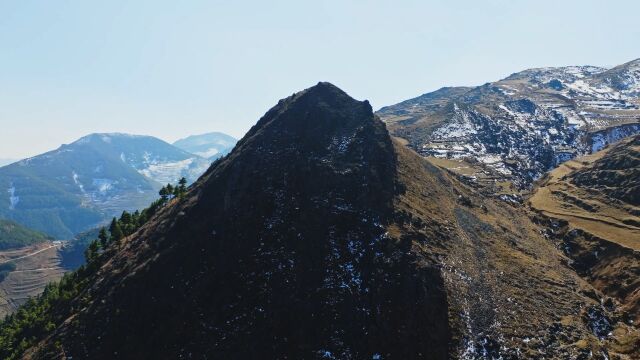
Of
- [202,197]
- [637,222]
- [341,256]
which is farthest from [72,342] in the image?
[637,222]

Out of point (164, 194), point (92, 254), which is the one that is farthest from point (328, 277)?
point (164, 194)

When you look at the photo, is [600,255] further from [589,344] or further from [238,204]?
[238,204]

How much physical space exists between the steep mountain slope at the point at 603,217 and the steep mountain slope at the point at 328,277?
6.54m

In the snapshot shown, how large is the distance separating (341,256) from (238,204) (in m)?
26.4

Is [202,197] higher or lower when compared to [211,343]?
higher

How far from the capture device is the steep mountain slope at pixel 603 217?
95312mm

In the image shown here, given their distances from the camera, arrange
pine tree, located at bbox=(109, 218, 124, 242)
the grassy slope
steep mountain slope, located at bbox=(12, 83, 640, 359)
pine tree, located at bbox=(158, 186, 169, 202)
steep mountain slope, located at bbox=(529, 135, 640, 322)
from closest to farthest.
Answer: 1. steep mountain slope, located at bbox=(12, 83, 640, 359)
2. steep mountain slope, located at bbox=(529, 135, 640, 322)
3. the grassy slope
4. pine tree, located at bbox=(109, 218, 124, 242)
5. pine tree, located at bbox=(158, 186, 169, 202)

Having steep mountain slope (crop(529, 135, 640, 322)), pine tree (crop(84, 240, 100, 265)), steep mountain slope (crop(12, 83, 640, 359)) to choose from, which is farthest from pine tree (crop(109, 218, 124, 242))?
steep mountain slope (crop(529, 135, 640, 322))

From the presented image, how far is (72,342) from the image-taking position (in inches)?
3231

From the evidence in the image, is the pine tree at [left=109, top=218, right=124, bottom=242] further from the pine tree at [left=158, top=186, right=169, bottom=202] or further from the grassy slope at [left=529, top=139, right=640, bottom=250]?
the grassy slope at [left=529, top=139, right=640, bottom=250]

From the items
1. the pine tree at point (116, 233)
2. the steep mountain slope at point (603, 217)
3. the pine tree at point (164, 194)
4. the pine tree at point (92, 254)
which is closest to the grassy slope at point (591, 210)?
the steep mountain slope at point (603, 217)

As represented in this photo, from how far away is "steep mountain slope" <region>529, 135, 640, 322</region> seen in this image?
95.3 metres

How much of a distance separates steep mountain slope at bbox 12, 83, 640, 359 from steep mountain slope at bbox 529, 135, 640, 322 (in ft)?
21.5

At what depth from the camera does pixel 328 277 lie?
77.6 m
